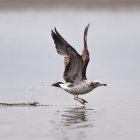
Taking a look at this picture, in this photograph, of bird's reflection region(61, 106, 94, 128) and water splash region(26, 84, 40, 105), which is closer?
bird's reflection region(61, 106, 94, 128)

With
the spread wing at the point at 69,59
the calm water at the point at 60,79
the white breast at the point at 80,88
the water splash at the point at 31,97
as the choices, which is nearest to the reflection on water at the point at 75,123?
the calm water at the point at 60,79

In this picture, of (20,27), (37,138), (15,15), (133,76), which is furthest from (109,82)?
(15,15)

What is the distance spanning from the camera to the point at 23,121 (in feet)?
46.7

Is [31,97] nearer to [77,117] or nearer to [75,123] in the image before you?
[77,117]

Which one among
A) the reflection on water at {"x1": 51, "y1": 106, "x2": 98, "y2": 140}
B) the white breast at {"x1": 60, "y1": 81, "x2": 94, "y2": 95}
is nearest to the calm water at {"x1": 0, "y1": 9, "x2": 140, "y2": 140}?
the reflection on water at {"x1": 51, "y1": 106, "x2": 98, "y2": 140}

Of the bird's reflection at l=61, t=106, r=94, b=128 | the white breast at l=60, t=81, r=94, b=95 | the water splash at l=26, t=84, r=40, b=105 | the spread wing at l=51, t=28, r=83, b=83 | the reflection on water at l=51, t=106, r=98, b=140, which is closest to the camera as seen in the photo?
the reflection on water at l=51, t=106, r=98, b=140

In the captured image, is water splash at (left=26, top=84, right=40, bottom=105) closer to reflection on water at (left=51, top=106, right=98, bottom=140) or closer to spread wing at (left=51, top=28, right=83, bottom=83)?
spread wing at (left=51, top=28, right=83, bottom=83)

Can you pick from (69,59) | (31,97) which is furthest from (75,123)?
(31,97)

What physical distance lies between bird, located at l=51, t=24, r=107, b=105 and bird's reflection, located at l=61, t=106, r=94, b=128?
0.43 meters

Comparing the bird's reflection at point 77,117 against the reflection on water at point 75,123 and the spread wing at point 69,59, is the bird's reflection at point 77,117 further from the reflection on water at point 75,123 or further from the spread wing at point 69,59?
the spread wing at point 69,59

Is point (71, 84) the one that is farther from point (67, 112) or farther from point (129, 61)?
point (129, 61)

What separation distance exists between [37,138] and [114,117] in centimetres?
221

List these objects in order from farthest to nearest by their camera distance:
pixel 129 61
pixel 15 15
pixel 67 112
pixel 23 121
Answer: pixel 15 15 < pixel 129 61 < pixel 67 112 < pixel 23 121

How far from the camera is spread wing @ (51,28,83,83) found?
1600 cm
